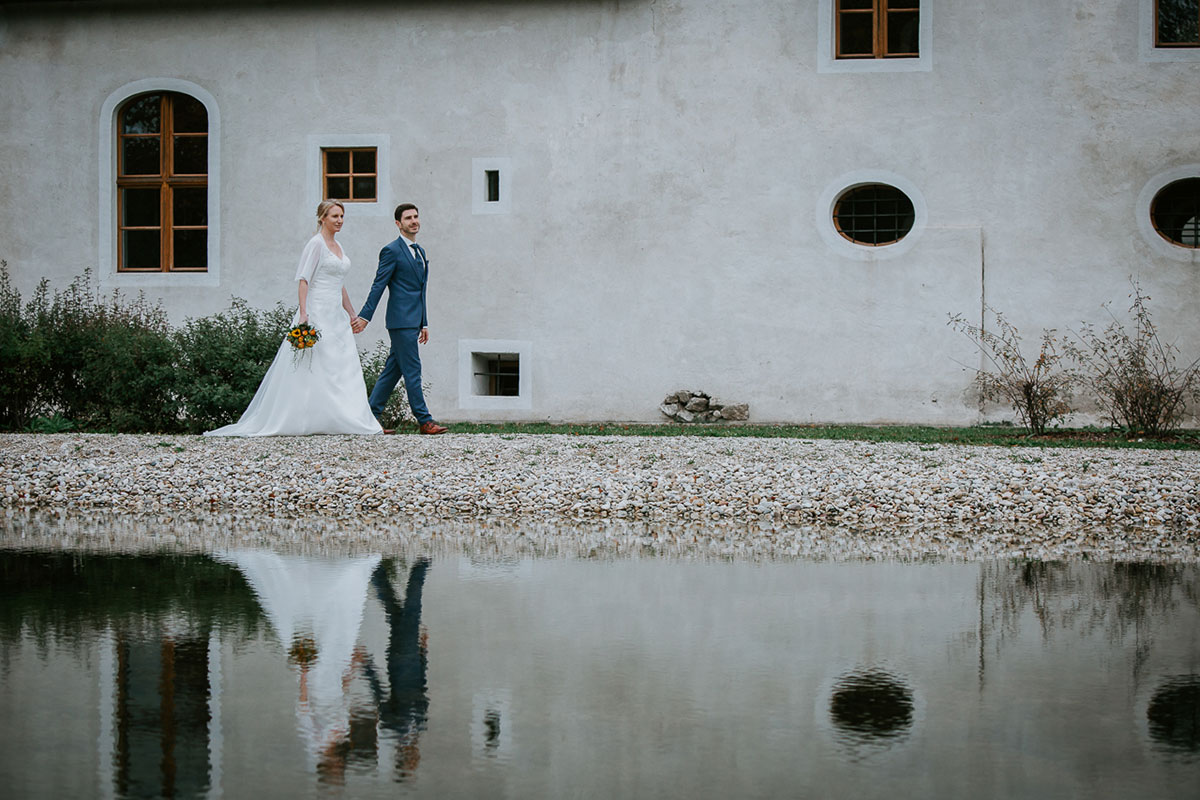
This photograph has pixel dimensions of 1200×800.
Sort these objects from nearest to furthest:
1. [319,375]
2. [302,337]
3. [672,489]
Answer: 1. [672,489]
2. [302,337]
3. [319,375]

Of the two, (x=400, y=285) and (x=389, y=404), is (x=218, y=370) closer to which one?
(x=389, y=404)

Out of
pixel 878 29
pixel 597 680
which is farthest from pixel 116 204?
pixel 597 680

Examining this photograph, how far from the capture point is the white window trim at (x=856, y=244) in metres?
14.7

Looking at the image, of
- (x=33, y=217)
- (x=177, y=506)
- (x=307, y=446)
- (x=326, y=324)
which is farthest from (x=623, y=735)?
(x=33, y=217)

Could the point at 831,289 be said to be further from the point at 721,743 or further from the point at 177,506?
the point at 721,743

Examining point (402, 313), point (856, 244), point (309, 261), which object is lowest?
point (402, 313)

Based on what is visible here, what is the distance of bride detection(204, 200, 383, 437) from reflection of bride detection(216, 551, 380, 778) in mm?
4887

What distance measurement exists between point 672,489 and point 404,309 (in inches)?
165

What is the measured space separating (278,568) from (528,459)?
12.3 ft

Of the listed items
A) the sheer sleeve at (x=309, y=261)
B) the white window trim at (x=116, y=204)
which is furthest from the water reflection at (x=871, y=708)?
the white window trim at (x=116, y=204)

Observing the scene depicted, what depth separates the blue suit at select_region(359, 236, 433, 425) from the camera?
11188 millimetres

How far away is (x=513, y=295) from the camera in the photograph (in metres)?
15.4

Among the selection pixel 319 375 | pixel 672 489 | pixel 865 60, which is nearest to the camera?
pixel 672 489

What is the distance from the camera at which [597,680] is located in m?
3.76
